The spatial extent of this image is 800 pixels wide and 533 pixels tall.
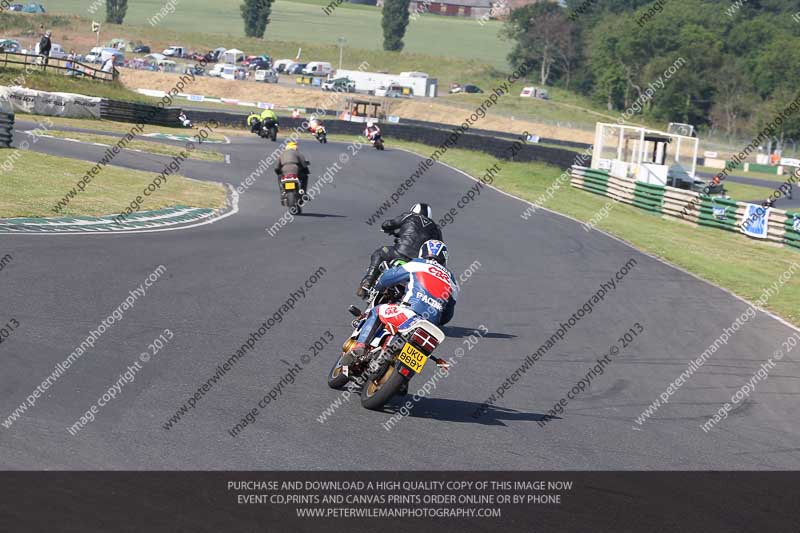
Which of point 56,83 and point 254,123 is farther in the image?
point 254,123

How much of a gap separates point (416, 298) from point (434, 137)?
42176mm

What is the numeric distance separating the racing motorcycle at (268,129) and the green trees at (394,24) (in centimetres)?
8780

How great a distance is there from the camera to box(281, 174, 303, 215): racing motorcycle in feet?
73.8

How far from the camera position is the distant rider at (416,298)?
323 inches

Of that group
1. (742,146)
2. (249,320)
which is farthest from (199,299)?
(742,146)

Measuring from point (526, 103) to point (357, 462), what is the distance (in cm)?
9053

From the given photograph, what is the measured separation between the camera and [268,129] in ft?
146

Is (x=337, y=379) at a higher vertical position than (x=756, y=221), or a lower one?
higher

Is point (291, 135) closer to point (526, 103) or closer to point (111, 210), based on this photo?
point (111, 210)

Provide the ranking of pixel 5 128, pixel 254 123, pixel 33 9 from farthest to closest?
pixel 33 9 < pixel 254 123 < pixel 5 128

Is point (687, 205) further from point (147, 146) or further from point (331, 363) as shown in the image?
point (331, 363)

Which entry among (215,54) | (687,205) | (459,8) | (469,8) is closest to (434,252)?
(687,205)

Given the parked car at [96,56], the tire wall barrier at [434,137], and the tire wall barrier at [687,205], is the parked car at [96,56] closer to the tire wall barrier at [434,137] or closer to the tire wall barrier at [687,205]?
the tire wall barrier at [434,137]

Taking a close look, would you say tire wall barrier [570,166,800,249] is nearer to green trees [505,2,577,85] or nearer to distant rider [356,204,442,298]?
distant rider [356,204,442,298]
